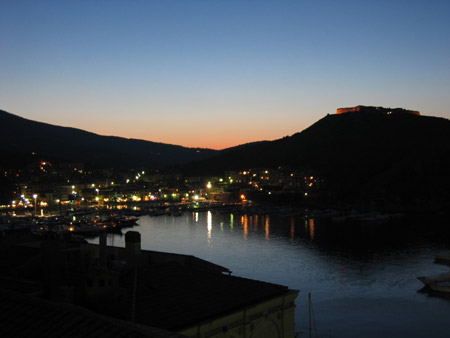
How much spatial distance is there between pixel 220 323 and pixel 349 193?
5761 centimetres

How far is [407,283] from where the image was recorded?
1894cm

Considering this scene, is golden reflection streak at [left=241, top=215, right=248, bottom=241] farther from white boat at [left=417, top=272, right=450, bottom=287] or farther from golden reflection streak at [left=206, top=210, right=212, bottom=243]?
white boat at [left=417, top=272, right=450, bottom=287]

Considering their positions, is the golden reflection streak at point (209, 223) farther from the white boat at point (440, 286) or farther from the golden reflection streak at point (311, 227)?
the white boat at point (440, 286)

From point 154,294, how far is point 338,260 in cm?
2009

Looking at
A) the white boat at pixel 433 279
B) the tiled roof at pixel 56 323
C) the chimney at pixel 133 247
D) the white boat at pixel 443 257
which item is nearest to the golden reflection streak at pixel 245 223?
the white boat at pixel 443 257

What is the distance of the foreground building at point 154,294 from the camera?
188 inches

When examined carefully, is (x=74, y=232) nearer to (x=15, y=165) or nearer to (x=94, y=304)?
(x=94, y=304)

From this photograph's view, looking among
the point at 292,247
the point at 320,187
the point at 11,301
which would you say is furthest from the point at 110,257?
the point at 320,187

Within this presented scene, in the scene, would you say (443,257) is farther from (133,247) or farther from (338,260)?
(133,247)

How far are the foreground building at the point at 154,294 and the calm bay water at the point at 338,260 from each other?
7.62m

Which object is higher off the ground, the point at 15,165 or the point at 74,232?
the point at 15,165

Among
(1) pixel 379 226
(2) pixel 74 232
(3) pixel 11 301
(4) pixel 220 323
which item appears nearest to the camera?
(3) pixel 11 301

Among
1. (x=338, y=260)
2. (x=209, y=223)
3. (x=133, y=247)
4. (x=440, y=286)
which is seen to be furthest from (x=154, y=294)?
(x=209, y=223)

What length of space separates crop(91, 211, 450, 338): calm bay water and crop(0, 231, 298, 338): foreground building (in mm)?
7620
